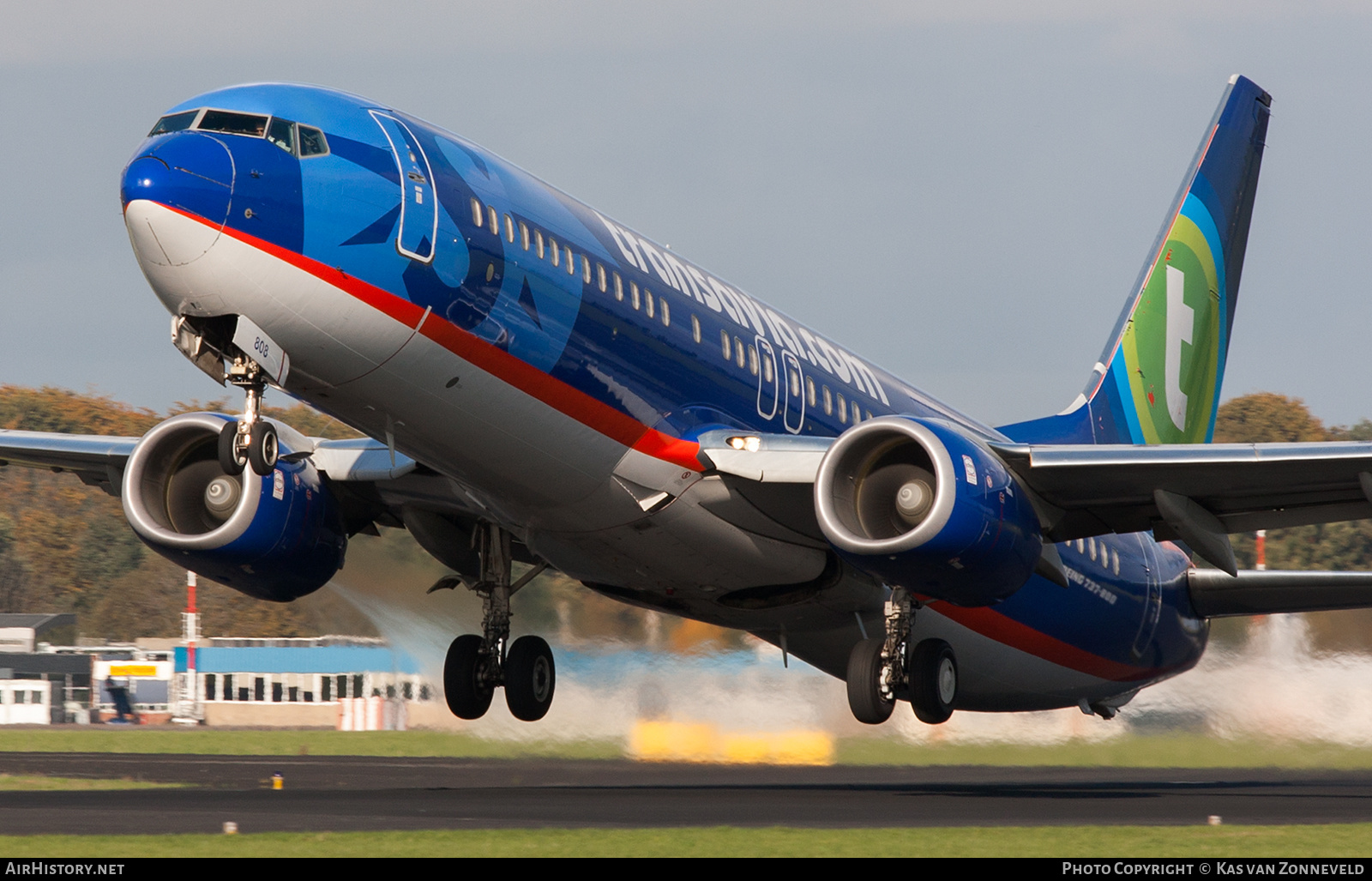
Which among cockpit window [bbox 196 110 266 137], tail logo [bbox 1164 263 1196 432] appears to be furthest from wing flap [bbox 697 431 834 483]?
tail logo [bbox 1164 263 1196 432]

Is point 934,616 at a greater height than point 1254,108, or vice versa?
point 1254,108

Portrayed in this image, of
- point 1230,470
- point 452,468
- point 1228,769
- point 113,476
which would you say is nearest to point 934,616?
point 1230,470

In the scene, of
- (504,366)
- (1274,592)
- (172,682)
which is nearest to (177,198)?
(504,366)

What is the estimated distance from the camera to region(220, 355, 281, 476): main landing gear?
16.7 meters

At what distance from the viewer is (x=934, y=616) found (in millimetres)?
24344

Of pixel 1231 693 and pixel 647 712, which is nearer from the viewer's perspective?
pixel 647 712

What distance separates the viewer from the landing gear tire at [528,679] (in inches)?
960

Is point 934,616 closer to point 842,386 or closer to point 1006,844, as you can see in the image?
point 842,386

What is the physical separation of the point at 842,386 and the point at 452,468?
671 cm

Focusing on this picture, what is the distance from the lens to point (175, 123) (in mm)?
16297

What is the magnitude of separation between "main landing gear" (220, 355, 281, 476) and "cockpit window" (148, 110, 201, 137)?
2.28m

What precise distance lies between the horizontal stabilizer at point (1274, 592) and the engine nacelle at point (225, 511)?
1366cm

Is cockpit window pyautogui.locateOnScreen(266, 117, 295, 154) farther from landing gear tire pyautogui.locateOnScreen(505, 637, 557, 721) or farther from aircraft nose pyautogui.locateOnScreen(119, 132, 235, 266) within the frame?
landing gear tire pyautogui.locateOnScreen(505, 637, 557, 721)
